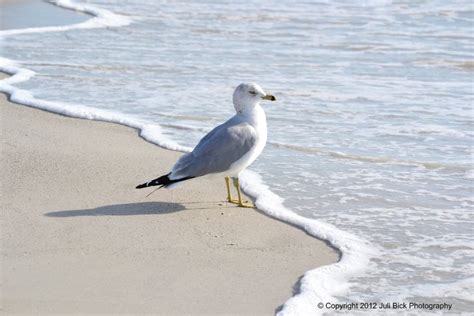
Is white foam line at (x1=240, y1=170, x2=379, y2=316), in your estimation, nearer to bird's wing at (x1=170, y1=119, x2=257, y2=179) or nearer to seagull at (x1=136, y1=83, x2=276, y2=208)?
seagull at (x1=136, y1=83, x2=276, y2=208)

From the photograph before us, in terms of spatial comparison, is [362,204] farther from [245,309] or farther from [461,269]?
[245,309]

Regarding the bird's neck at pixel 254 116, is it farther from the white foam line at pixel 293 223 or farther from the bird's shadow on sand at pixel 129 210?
the bird's shadow on sand at pixel 129 210

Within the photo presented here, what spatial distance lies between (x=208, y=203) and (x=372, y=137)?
1861mm

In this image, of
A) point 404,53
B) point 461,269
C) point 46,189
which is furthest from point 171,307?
point 404,53

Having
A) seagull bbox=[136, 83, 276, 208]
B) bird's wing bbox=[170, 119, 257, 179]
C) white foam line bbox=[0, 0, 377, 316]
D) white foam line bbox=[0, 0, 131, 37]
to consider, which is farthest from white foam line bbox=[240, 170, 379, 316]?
white foam line bbox=[0, 0, 131, 37]

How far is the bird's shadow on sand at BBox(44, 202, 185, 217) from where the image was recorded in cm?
541

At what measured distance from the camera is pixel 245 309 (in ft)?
13.8

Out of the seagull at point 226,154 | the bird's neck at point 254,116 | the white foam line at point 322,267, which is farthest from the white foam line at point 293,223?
the bird's neck at point 254,116

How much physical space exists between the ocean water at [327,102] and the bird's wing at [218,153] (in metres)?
0.32

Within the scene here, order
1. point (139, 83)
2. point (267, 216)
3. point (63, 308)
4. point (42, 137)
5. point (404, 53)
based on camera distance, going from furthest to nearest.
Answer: point (404, 53)
point (139, 83)
point (42, 137)
point (267, 216)
point (63, 308)

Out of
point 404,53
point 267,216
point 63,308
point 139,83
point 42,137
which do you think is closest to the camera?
point 63,308

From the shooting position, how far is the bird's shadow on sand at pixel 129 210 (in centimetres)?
541

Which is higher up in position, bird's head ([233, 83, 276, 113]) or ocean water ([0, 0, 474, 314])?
bird's head ([233, 83, 276, 113])

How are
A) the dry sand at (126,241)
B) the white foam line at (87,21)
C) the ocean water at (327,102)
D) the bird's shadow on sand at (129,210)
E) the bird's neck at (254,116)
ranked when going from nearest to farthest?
the dry sand at (126,241) < the ocean water at (327,102) < the bird's shadow on sand at (129,210) < the bird's neck at (254,116) < the white foam line at (87,21)
